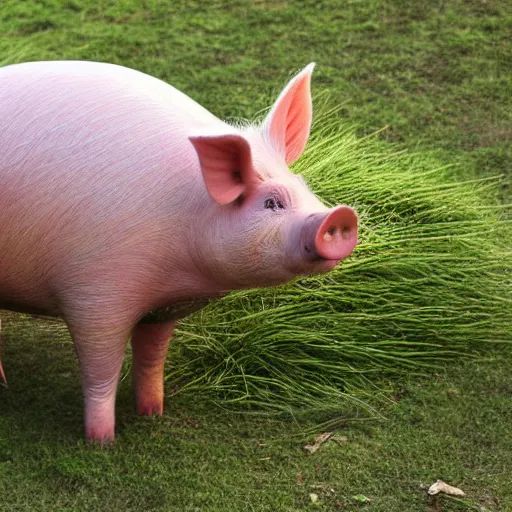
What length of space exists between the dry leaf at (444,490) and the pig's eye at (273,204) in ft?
3.44

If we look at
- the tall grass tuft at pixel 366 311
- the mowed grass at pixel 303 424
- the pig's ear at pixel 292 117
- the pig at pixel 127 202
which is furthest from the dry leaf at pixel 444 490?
the pig's ear at pixel 292 117

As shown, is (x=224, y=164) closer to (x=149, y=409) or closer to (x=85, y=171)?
(x=85, y=171)

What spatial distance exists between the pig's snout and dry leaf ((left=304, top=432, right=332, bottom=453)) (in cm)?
92

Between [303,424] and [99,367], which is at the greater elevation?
[99,367]

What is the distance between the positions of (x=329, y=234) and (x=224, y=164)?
0.35 meters

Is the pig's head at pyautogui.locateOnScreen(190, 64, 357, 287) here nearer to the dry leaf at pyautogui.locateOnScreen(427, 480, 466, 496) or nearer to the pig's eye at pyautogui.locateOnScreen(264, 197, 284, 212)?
the pig's eye at pyautogui.locateOnScreen(264, 197, 284, 212)

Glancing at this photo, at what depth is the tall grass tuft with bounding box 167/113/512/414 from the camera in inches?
143

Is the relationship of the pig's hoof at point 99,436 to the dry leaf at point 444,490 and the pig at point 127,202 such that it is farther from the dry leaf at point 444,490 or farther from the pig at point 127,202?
the dry leaf at point 444,490

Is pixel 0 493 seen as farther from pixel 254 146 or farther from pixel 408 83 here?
pixel 408 83

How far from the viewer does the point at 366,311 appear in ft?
12.9

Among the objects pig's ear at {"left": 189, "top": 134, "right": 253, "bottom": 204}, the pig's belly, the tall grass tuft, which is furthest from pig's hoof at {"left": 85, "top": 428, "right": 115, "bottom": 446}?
pig's ear at {"left": 189, "top": 134, "right": 253, "bottom": 204}

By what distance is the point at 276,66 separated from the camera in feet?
20.0

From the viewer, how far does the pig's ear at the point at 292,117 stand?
2.83 metres

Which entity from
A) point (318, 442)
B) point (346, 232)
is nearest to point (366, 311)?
point (318, 442)
